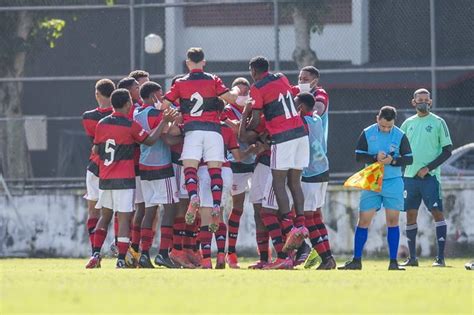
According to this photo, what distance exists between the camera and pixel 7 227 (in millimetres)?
22359

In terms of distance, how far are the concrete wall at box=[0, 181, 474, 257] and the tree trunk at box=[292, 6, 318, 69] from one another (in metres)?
2.19

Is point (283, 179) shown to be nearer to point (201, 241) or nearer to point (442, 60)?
point (201, 241)

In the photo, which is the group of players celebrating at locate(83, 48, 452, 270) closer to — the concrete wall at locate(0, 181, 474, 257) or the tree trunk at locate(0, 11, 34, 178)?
the concrete wall at locate(0, 181, 474, 257)

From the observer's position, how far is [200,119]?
14953 millimetres

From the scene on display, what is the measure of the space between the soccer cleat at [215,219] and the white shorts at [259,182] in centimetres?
68

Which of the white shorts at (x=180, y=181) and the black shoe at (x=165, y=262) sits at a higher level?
the white shorts at (x=180, y=181)

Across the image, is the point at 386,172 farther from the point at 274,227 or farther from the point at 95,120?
the point at 95,120

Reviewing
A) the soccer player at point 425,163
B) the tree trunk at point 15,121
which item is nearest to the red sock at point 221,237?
the soccer player at point 425,163

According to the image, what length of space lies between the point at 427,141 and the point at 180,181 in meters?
3.46

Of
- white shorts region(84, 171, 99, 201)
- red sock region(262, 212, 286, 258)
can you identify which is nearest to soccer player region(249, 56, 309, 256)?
red sock region(262, 212, 286, 258)

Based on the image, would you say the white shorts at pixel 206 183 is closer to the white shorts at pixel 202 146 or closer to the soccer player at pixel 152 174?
the white shorts at pixel 202 146

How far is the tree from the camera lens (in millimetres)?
21906

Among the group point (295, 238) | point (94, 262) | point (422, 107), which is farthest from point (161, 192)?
point (422, 107)

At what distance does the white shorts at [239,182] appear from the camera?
15844 mm
